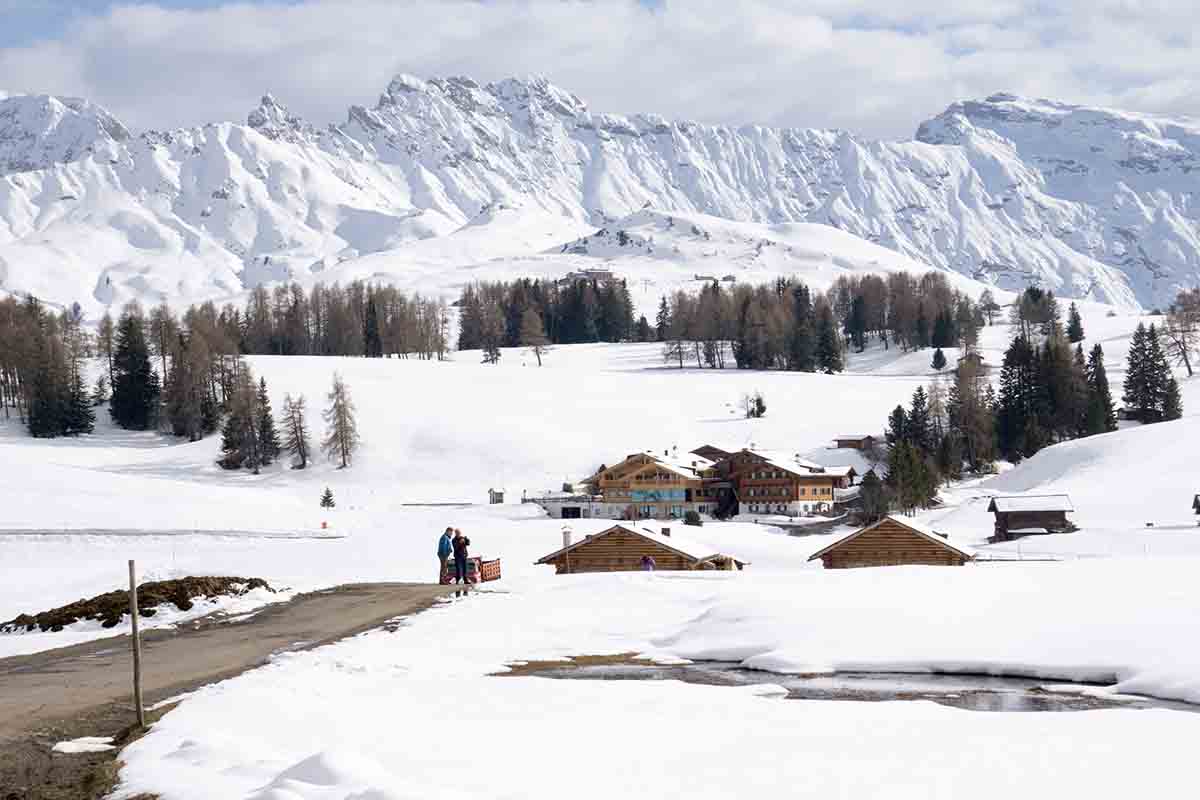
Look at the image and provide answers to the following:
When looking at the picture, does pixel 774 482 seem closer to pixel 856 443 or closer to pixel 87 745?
pixel 856 443

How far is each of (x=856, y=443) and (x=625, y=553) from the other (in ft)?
258

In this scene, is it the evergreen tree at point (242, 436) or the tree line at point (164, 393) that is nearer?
the evergreen tree at point (242, 436)

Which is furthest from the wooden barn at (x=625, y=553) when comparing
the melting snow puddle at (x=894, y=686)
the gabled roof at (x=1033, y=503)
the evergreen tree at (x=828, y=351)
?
the evergreen tree at (x=828, y=351)

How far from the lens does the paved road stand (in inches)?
713

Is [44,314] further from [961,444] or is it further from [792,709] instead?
[792,709]

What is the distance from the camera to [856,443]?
119625mm

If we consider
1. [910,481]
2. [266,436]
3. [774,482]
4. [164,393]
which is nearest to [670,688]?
[910,481]

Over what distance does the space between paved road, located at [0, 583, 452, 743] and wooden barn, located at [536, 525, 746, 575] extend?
12.6 m

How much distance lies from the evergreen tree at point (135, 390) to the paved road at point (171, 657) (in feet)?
336

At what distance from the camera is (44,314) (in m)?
143

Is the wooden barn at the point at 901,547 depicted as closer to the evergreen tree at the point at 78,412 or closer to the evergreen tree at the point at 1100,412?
the evergreen tree at the point at 1100,412

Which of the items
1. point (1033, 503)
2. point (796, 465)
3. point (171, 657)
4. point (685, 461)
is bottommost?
point (1033, 503)

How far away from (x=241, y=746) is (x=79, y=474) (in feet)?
232

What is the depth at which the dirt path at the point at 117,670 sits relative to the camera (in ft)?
46.8
